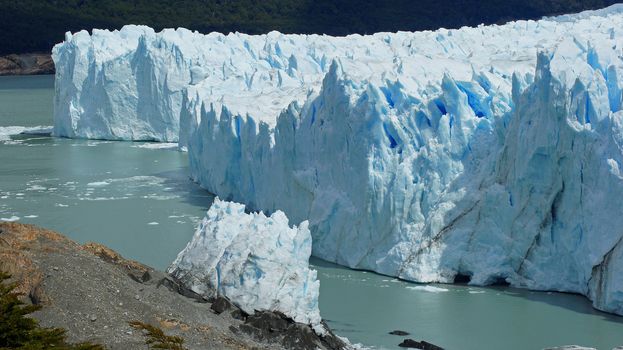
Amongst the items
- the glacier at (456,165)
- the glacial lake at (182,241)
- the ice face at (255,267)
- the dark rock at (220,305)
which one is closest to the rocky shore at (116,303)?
the dark rock at (220,305)

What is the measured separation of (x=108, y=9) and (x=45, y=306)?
45.1 metres

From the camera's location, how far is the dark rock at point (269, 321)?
10.0 meters

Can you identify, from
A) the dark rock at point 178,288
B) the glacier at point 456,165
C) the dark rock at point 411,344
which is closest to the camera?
the dark rock at point 411,344

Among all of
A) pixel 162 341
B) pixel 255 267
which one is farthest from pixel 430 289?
pixel 162 341

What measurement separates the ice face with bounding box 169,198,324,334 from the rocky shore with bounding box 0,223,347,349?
0.56ft

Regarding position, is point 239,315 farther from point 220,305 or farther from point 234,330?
point 234,330

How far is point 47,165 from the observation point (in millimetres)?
21594

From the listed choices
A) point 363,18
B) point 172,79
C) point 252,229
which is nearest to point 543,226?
point 252,229

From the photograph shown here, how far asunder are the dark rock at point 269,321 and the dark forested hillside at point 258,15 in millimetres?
41326

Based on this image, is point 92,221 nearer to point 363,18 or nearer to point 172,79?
point 172,79

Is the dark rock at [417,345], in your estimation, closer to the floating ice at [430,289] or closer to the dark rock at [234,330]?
the dark rock at [234,330]

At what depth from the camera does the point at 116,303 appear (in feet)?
30.4

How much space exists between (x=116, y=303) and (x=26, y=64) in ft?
141

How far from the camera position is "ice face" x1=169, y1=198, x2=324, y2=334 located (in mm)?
10344
